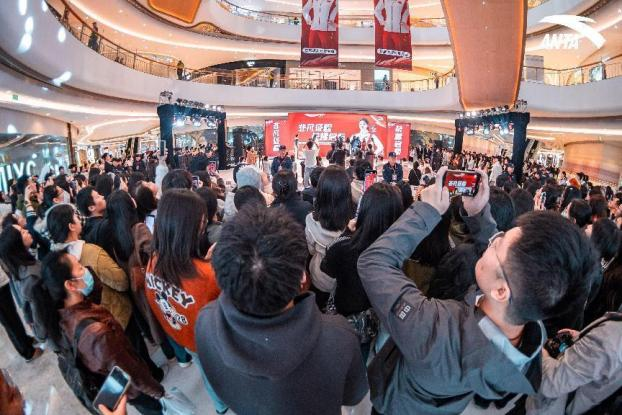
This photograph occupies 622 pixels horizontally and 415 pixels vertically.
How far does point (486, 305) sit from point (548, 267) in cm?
24

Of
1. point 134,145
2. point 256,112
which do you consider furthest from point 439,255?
point 134,145

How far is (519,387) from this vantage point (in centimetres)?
107

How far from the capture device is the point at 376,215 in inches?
79.4

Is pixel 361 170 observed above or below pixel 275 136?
below

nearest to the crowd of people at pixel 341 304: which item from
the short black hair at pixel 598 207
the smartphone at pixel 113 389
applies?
the smartphone at pixel 113 389

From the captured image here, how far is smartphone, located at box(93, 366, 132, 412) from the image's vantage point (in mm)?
1180

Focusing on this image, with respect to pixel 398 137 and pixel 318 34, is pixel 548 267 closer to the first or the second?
pixel 318 34

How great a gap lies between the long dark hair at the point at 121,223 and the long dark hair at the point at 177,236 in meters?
0.88

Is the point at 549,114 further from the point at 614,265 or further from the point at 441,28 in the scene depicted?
the point at 614,265

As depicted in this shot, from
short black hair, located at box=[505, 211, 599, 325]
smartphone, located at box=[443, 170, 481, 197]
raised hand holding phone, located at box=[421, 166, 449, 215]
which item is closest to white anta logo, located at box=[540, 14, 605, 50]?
smartphone, located at box=[443, 170, 481, 197]

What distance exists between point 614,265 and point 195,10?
742 inches

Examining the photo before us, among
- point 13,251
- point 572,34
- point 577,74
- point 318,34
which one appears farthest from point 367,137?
point 13,251

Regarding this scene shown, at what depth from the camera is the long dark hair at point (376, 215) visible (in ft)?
6.60

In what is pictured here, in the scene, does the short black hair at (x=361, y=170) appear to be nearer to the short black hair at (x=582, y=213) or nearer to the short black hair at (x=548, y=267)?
the short black hair at (x=582, y=213)
